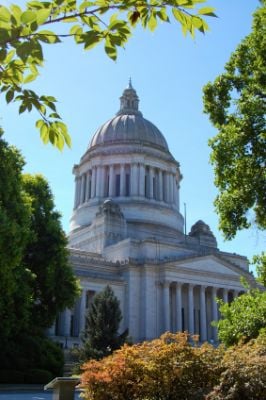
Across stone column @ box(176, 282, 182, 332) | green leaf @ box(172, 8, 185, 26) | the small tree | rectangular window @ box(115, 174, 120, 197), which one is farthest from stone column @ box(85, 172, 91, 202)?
green leaf @ box(172, 8, 185, 26)

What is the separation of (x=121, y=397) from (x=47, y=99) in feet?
30.4

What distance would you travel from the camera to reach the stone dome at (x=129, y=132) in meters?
74.1

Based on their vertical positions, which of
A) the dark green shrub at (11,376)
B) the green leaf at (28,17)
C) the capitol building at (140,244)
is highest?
the capitol building at (140,244)

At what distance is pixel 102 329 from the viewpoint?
3619 centimetres

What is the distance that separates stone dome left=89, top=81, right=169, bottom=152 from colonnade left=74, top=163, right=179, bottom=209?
13.5 feet

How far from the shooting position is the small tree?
112 feet

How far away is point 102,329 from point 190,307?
21612 millimetres

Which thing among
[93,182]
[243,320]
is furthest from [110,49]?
[93,182]

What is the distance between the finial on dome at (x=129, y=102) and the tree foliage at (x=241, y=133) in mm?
64390

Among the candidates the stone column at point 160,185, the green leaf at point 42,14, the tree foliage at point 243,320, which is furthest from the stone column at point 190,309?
the green leaf at point 42,14

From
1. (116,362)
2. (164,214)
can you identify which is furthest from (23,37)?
(164,214)

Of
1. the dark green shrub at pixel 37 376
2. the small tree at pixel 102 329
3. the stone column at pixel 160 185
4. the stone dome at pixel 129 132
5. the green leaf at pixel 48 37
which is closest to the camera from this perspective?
the green leaf at pixel 48 37

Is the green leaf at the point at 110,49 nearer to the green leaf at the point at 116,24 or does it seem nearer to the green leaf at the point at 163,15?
the green leaf at the point at 116,24

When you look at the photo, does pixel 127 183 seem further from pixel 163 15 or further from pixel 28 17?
pixel 28 17
